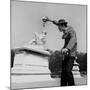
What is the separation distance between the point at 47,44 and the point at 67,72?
0.35 m

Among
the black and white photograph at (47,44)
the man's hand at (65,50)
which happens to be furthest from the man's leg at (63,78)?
the man's hand at (65,50)

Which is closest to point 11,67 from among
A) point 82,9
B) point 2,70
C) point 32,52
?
point 2,70

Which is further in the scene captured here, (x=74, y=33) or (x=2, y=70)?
A: (x=74, y=33)

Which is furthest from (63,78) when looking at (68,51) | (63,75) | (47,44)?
(47,44)

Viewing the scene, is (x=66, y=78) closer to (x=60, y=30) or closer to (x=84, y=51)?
(x=84, y=51)

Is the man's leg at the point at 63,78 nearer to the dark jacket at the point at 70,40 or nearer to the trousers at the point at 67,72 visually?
the trousers at the point at 67,72

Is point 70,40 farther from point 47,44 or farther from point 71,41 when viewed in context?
point 47,44

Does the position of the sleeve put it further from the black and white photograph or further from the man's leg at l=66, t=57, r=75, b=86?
the man's leg at l=66, t=57, r=75, b=86

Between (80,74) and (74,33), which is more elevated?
(74,33)

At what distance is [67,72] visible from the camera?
2363 millimetres

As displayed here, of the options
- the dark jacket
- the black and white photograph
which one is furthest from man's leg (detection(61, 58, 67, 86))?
the dark jacket

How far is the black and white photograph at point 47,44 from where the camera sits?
7.21ft

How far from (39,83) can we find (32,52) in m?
0.31

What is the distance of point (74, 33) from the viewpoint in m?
2.39
